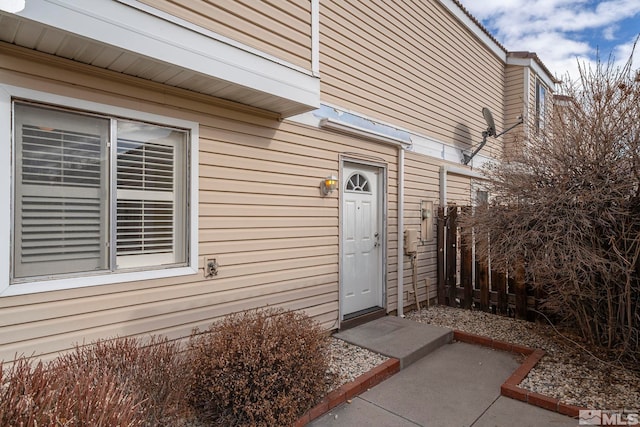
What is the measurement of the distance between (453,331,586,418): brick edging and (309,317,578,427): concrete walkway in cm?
6

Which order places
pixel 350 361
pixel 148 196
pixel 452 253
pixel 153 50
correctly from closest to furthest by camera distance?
pixel 153 50, pixel 148 196, pixel 350 361, pixel 452 253

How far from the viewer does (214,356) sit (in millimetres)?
2631

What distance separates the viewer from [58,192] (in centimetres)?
271

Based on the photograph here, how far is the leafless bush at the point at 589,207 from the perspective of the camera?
3.42m

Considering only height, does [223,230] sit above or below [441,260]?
above

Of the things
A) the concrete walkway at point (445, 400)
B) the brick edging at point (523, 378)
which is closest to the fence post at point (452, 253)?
the brick edging at point (523, 378)

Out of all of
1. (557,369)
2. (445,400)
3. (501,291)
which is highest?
(501,291)

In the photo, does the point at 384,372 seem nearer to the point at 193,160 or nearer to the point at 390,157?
the point at 193,160

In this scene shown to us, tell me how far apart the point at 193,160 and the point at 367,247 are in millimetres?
3057

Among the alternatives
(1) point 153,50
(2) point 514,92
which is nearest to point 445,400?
(1) point 153,50

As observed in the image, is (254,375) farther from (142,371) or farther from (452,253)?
(452,253)

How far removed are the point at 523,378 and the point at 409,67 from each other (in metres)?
5.09

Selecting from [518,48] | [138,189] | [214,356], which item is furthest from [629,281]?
[518,48]

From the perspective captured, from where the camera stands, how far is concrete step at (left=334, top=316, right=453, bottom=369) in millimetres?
4094
